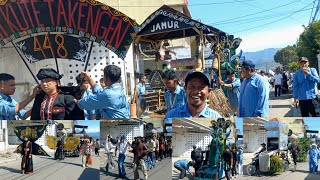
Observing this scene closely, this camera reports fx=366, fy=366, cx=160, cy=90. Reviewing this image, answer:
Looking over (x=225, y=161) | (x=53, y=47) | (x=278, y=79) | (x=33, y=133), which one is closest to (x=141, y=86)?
(x=53, y=47)

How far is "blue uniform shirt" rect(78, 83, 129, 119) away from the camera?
97.6 inches

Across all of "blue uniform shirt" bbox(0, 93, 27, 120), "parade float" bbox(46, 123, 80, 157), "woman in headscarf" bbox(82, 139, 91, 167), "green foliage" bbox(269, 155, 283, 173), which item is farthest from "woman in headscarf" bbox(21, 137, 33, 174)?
"green foliage" bbox(269, 155, 283, 173)

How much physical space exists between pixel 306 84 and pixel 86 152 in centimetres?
286

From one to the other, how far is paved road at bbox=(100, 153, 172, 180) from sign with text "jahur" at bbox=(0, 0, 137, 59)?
2.12 meters

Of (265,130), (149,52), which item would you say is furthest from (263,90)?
(149,52)

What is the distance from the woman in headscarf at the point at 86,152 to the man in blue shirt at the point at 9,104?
0.83 metres

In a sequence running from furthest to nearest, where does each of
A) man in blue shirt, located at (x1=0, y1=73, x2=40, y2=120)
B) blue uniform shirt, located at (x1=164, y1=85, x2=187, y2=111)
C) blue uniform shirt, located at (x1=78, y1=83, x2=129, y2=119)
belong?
blue uniform shirt, located at (x1=164, y1=85, x2=187, y2=111) → man in blue shirt, located at (x1=0, y1=73, x2=40, y2=120) → blue uniform shirt, located at (x1=78, y1=83, x2=129, y2=119)

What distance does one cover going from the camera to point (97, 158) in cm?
225

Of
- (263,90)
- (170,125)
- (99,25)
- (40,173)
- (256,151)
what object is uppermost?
(99,25)

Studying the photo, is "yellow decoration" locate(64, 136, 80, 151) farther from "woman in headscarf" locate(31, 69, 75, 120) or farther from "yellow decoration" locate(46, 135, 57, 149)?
"woman in headscarf" locate(31, 69, 75, 120)

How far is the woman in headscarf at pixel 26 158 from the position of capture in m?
2.28

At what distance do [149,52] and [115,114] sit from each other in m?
5.02

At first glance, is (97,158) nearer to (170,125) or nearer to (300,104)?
(170,125)

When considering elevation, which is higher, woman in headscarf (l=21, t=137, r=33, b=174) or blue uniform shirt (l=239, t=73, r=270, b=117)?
blue uniform shirt (l=239, t=73, r=270, b=117)
